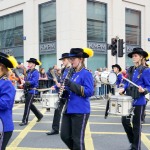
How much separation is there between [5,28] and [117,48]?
15730 millimetres

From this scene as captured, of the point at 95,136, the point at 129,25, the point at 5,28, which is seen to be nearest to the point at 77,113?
the point at 95,136

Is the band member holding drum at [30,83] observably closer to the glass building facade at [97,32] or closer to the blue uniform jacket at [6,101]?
the blue uniform jacket at [6,101]

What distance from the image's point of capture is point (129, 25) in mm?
28719

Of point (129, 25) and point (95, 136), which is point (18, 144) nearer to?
point (95, 136)

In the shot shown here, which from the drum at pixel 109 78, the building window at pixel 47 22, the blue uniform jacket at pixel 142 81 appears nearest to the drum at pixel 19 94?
the drum at pixel 109 78

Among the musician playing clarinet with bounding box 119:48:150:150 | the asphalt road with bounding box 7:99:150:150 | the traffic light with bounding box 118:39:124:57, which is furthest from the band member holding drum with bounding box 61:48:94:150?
the traffic light with bounding box 118:39:124:57

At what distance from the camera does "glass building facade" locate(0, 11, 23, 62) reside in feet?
95.4

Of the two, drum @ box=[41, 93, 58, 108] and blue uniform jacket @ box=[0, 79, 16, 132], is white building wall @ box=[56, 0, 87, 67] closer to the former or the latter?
drum @ box=[41, 93, 58, 108]

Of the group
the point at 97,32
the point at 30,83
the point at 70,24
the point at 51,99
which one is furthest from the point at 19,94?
the point at 97,32

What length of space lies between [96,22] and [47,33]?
148 inches

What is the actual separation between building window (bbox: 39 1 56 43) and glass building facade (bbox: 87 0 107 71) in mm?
2588

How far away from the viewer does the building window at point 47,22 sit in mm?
25969

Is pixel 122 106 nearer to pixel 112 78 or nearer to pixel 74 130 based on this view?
pixel 74 130

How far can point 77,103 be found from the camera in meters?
4.84
